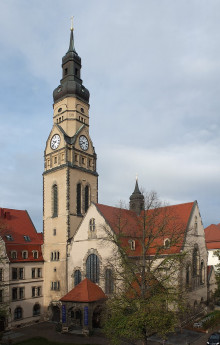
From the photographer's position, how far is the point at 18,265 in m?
42.1

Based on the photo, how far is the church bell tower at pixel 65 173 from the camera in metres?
43.9

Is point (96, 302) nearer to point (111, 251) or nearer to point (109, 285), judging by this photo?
point (109, 285)

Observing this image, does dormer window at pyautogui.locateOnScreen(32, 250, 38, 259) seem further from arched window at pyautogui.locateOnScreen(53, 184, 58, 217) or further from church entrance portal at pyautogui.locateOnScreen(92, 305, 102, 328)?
church entrance portal at pyautogui.locateOnScreen(92, 305, 102, 328)

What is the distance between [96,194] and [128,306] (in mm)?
24310

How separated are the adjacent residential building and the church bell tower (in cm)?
160

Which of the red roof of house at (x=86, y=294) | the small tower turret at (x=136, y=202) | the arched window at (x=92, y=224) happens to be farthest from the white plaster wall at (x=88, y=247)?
the small tower turret at (x=136, y=202)

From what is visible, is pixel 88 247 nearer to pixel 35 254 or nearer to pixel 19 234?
pixel 35 254

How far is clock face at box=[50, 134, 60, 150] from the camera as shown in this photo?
1868 inches

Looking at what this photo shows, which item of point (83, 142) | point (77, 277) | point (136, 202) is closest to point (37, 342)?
point (77, 277)

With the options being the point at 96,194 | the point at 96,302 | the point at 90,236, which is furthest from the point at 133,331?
the point at 96,194

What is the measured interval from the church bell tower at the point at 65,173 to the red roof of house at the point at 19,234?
2034 millimetres

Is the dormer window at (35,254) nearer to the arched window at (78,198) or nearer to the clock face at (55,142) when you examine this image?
the arched window at (78,198)

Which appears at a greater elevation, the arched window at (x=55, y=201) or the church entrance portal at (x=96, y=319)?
the arched window at (x=55, y=201)

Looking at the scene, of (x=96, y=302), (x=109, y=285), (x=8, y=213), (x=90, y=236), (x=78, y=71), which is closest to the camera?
(x=96, y=302)
